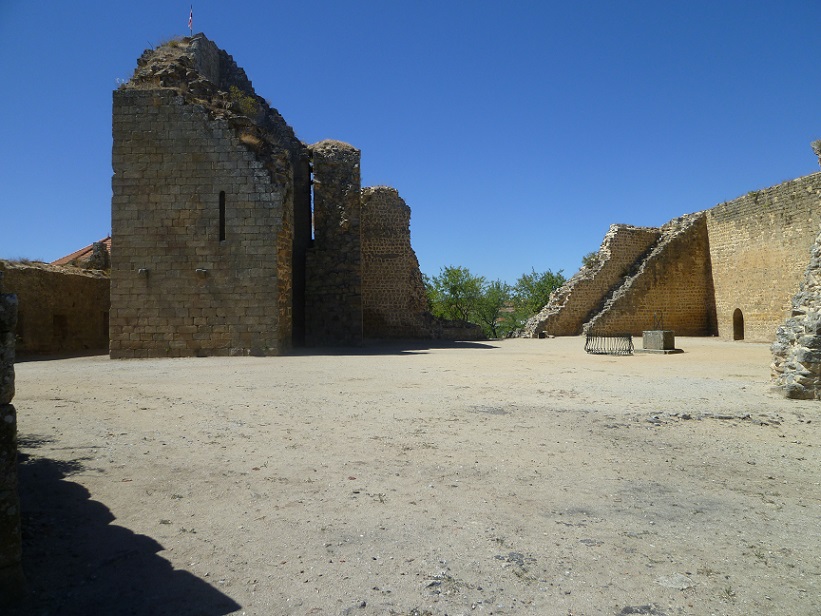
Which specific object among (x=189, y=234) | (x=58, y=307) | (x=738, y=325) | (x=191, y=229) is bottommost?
(x=738, y=325)

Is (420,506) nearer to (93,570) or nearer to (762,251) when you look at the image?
(93,570)

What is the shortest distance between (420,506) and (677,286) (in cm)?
2367

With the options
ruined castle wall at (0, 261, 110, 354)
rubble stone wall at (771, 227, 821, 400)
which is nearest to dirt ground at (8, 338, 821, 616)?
rubble stone wall at (771, 227, 821, 400)

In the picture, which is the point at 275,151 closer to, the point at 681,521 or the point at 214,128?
the point at 214,128

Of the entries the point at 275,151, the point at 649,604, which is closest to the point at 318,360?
the point at 275,151

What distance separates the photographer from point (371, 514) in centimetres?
338

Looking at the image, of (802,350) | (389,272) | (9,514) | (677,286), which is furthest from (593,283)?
(9,514)

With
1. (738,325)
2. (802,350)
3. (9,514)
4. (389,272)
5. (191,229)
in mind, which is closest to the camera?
A: (9,514)

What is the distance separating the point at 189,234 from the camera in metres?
14.0

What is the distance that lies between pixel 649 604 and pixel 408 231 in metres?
20.6

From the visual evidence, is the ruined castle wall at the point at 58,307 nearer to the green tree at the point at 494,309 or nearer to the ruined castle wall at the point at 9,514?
the ruined castle wall at the point at 9,514

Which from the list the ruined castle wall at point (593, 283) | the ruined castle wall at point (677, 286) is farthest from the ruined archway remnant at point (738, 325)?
the ruined castle wall at point (593, 283)

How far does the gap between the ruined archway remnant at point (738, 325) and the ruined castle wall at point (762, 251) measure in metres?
0.04

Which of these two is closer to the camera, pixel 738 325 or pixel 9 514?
pixel 9 514
